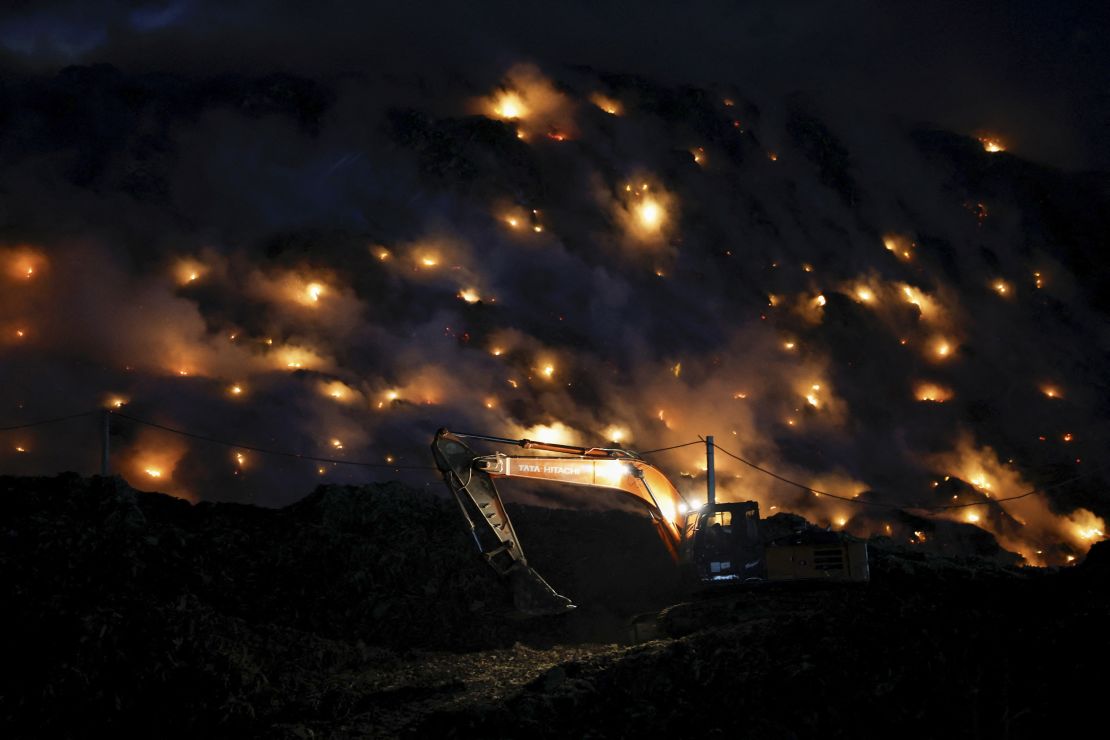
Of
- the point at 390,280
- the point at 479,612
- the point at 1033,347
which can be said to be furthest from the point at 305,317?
the point at 1033,347

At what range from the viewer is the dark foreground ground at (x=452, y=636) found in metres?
7.52

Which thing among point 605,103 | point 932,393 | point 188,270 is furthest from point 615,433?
point 605,103

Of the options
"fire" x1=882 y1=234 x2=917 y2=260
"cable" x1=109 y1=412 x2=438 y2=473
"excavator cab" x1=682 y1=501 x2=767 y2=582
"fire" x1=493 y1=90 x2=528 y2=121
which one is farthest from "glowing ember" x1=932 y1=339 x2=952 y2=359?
"excavator cab" x1=682 y1=501 x2=767 y2=582

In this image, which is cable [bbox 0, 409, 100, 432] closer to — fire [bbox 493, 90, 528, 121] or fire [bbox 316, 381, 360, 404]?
fire [bbox 316, 381, 360, 404]

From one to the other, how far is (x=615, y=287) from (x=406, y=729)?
28993 millimetres

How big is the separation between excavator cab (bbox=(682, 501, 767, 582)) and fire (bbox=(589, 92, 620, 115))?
3731cm

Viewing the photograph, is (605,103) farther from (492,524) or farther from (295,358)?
(492,524)

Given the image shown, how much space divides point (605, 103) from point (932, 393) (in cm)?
2573

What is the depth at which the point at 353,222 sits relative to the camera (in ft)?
113

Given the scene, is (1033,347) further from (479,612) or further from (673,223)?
(479,612)

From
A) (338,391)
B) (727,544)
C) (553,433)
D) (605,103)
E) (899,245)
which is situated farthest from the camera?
(605,103)

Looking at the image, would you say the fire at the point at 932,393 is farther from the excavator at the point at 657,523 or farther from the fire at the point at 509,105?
the excavator at the point at 657,523

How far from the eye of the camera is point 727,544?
1528 cm

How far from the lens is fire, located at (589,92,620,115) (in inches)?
1909
